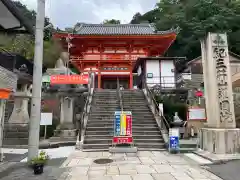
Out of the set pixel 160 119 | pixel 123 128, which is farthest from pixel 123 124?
pixel 160 119

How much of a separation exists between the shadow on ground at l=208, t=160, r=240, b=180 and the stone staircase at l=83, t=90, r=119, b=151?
209 inches

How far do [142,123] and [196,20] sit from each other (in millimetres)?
29107

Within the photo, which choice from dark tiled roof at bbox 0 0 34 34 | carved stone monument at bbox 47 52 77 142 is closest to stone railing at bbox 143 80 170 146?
carved stone monument at bbox 47 52 77 142

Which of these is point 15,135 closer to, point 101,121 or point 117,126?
point 101,121

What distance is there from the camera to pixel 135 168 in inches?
293

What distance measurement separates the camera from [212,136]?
867cm

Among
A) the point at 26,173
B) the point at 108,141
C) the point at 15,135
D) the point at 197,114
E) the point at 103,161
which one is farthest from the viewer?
the point at 197,114

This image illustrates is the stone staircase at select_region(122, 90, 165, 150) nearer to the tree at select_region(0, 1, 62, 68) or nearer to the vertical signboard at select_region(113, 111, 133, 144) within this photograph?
the vertical signboard at select_region(113, 111, 133, 144)

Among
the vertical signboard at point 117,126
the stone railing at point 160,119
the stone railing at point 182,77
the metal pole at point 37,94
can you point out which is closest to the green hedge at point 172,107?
the stone railing at point 160,119

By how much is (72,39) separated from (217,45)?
728 inches

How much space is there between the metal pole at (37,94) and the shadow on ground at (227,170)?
5.87 m

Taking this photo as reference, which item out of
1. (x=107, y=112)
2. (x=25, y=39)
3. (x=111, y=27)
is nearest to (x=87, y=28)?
(x=111, y=27)

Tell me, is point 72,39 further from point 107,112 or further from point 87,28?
point 107,112

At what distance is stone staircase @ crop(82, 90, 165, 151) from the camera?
11.3 metres
